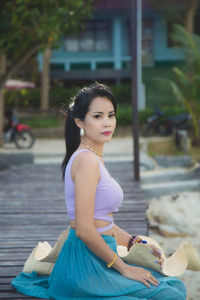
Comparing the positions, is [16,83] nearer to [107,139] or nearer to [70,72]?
[70,72]

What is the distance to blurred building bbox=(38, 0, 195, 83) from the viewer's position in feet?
80.2

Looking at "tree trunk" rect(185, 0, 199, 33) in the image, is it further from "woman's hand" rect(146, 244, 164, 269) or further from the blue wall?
"woman's hand" rect(146, 244, 164, 269)

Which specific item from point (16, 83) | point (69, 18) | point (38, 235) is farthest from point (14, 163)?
point (16, 83)

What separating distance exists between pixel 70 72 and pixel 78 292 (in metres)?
21.0

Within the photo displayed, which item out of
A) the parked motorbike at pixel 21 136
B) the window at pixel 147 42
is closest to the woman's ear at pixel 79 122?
the parked motorbike at pixel 21 136

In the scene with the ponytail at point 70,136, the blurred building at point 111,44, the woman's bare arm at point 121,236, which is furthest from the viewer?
the blurred building at point 111,44

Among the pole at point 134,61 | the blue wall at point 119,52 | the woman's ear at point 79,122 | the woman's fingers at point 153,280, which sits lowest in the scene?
the woman's fingers at point 153,280

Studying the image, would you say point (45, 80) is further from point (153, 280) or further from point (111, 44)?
point (153, 280)

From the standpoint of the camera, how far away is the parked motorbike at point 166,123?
53.9 ft

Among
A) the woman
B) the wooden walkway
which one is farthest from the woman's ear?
the wooden walkway

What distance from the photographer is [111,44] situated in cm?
2583

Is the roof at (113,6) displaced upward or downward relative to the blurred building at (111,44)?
upward

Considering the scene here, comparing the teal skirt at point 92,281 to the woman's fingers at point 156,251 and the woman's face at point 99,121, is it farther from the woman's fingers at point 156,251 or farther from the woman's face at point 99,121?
the woman's face at point 99,121

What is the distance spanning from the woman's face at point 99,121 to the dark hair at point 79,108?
0.03m
